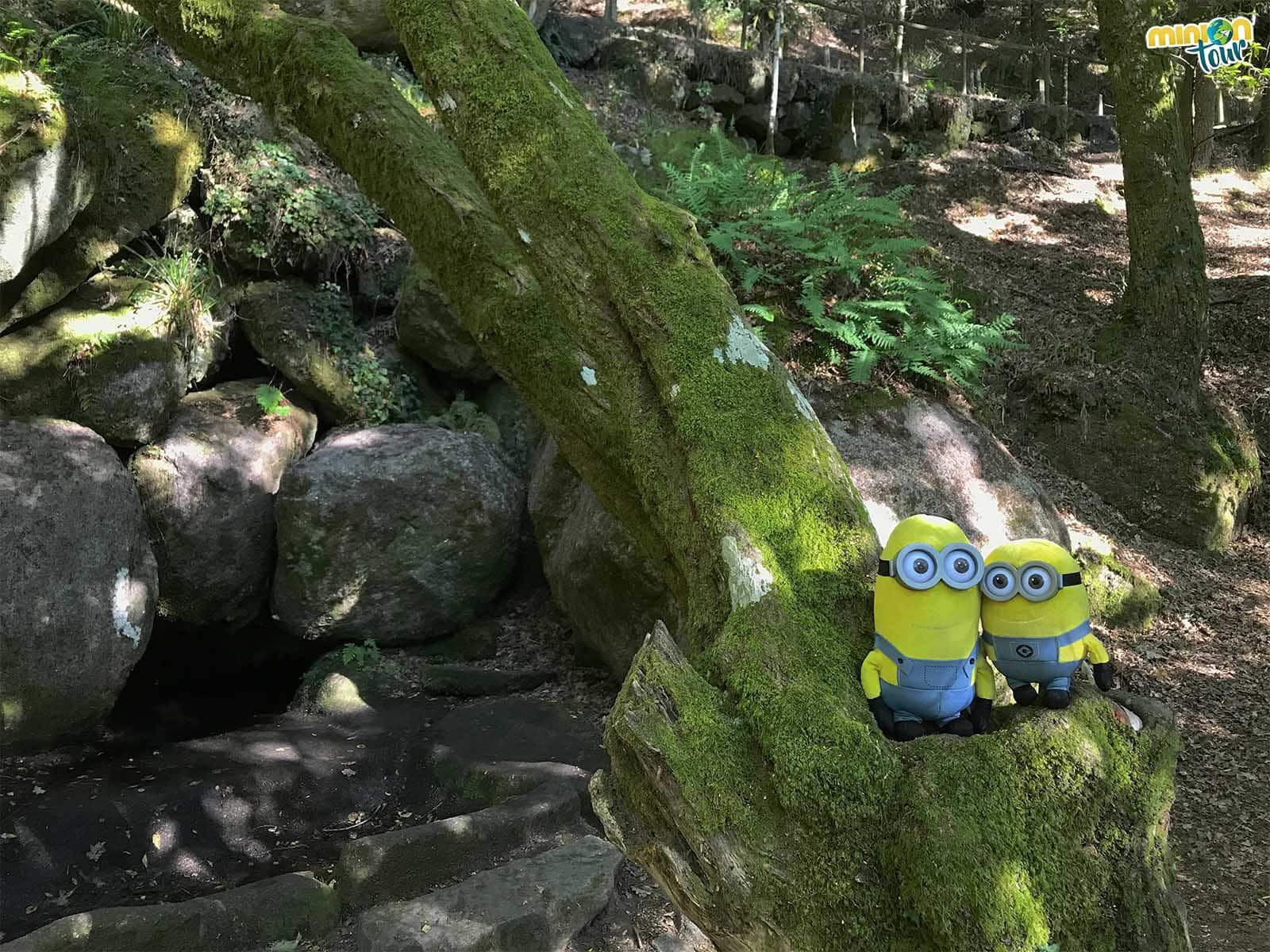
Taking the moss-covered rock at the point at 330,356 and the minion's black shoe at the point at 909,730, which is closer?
the minion's black shoe at the point at 909,730

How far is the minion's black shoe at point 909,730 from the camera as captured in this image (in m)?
2.70

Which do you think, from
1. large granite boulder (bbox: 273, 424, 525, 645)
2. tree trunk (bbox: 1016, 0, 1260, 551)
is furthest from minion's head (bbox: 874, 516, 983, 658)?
tree trunk (bbox: 1016, 0, 1260, 551)

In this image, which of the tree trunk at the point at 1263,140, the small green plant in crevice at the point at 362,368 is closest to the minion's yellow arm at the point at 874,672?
the small green plant in crevice at the point at 362,368

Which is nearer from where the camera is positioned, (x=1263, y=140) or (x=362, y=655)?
(x=362, y=655)

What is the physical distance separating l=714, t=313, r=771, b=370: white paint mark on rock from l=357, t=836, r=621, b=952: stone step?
261 cm

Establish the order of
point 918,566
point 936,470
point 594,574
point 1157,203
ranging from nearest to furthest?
point 918,566, point 936,470, point 594,574, point 1157,203

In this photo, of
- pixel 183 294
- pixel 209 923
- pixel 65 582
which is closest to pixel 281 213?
pixel 183 294

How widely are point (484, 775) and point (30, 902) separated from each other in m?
2.39

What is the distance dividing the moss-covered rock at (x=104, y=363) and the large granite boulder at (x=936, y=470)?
565cm

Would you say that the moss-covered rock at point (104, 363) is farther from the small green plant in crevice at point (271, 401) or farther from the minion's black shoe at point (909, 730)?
the minion's black shoe at point (909, 730)

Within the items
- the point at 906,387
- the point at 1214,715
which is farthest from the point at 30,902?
the point at 1214,715

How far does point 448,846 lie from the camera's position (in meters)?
4.62

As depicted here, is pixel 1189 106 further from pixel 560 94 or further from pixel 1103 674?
pixel 1103 674

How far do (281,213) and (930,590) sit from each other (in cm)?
806
